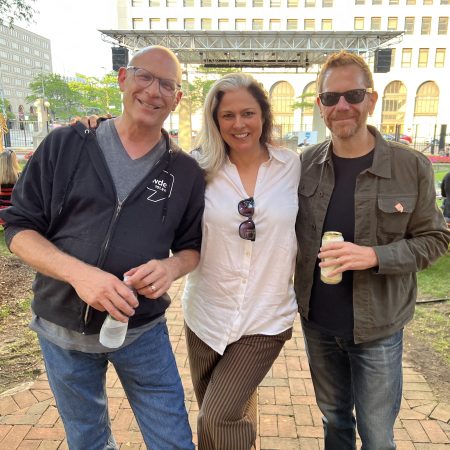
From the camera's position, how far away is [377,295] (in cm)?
212

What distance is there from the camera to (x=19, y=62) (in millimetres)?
112938

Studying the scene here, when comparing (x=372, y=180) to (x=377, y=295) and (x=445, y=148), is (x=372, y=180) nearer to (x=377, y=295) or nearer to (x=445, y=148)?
(x=377, y=295)

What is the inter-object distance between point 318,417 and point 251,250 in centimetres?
176

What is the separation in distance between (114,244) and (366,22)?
60664 millimetres

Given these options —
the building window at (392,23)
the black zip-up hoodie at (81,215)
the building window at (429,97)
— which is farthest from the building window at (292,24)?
the black zip-up hoodie at (81,215)

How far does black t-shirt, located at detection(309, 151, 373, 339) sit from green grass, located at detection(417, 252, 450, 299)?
4.07 m

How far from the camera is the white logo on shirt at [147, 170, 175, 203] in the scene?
2004 mm

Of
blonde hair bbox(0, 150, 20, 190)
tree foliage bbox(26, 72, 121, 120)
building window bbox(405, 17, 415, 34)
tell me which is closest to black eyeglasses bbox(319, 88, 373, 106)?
blonde hair bbox(0, 150, 20, 190)

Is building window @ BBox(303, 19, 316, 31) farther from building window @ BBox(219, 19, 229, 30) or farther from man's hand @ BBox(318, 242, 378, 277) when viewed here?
man's hand @ BBox(318, 242, 378, 277)

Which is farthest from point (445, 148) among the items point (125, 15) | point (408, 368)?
point (125, 15)

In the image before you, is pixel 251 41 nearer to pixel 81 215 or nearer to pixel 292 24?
pixel 81 215

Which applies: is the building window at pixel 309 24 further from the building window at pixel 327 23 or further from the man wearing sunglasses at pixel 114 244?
the man wearing sunglasses at pixel 114 244

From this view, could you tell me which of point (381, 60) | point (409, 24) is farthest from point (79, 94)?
point (409, 24)

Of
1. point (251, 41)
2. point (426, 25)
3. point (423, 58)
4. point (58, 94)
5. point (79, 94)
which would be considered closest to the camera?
point (251, 41)
